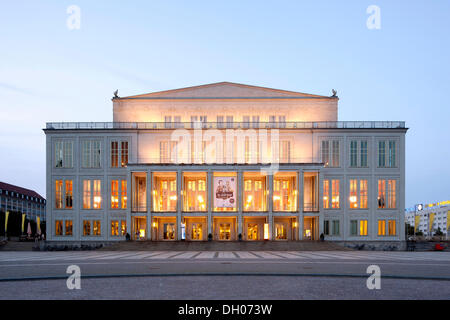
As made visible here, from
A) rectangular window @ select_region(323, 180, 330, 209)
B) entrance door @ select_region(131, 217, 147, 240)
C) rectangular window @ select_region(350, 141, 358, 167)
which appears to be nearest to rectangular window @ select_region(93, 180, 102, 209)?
entrance door @ select_region(131, 217, 147, 240)

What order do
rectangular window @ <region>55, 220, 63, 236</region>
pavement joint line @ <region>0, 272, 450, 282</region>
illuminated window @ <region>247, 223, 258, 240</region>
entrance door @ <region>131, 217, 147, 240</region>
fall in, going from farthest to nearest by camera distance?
illuminated window @ <region>247, 223, 258, 240</region>
rectangular window @ <region>55, 220, 63, 236</region>
entrance door @ <region>131, 217, 147, 240</region>
pavement joint line @ <region>0, 272, 450, 282</region>

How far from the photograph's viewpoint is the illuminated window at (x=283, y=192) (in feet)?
184

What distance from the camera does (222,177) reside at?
53344 mm

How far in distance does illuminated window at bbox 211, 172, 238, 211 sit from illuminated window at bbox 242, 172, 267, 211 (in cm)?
365

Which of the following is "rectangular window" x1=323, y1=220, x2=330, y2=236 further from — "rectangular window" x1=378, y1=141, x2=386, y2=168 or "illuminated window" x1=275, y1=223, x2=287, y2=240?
"rectangular window" x1=378, y1=141, x2=386, y2=168

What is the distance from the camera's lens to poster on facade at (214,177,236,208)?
173 feet

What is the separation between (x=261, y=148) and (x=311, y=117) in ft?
29.1

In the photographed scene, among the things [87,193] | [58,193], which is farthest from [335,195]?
[58,193]

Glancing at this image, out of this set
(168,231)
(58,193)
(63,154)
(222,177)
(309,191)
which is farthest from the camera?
(168,231)

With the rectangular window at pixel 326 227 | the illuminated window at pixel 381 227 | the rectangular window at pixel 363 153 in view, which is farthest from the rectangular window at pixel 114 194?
the illuminated window at pixel 381 227

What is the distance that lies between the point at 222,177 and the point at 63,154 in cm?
2150

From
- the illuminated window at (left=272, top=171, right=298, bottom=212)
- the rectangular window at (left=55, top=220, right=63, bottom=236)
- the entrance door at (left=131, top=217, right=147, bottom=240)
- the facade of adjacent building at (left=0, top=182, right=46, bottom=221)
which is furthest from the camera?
the facade of adjacent building at (left=0, top=182, right=46, bottom=221)

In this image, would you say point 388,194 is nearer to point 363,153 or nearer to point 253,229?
point 363,153

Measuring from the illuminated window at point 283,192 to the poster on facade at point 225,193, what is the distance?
6.53m
